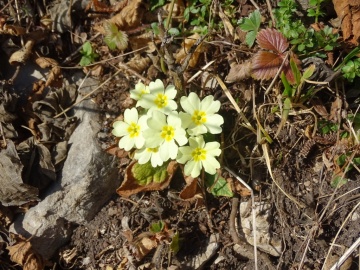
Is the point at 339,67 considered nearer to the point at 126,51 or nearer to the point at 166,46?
the point at 166,46

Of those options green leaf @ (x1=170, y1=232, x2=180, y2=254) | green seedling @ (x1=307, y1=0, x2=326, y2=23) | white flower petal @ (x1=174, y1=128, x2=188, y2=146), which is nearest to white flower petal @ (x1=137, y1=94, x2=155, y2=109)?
white flower petal @ (x1=174, y1=128, x2=188, y2=146)

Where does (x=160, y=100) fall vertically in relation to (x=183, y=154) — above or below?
above

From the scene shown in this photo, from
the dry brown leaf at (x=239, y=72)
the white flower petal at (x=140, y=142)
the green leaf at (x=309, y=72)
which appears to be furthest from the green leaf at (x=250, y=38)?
the white flower petal at (x=140, y=142)

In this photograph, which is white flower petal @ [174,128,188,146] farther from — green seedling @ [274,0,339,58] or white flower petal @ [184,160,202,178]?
green seedling @ [274,0,339,58]

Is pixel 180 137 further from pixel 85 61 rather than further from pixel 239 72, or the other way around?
pixel 85 61

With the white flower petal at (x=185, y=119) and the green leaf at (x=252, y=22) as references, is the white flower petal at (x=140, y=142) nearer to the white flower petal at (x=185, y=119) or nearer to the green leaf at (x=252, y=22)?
the white flower petal at (x=185, y=119)

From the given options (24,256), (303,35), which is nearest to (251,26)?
(303,35)
